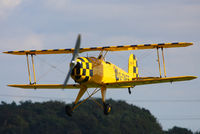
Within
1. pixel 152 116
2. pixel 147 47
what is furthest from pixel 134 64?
pixel 152 116

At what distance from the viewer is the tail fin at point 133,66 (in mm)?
33844

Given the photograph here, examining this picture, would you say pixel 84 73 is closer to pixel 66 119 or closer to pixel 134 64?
pixel 134 64

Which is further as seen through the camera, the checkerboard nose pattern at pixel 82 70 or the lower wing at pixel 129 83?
the lower wing at pixel 129 83

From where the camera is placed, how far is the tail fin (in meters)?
33.8

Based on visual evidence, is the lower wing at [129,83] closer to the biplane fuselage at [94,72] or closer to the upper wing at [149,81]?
the upper wing at [149,81]

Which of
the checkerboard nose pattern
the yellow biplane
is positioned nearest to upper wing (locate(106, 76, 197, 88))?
the yellow biplane

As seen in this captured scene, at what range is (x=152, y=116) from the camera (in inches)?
1933

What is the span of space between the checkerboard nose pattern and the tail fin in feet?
27.4

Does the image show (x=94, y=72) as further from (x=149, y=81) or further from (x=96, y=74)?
(x=149, y=81)

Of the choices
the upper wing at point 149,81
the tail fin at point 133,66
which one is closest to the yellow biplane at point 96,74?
the upper wing at point 149,81

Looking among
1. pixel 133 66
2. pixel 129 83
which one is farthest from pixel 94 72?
pixel 133 66

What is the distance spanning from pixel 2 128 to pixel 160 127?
14.4 metres

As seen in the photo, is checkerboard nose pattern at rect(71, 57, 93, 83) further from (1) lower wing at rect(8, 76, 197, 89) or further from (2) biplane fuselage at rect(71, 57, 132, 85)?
(1) lower wing at rect(8, 76, 197, 89)

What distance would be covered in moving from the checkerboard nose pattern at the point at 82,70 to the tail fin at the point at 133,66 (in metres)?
8.35
